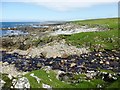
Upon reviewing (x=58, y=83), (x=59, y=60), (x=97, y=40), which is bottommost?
(x=59, y=60)

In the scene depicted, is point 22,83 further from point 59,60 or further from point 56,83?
point 59,60

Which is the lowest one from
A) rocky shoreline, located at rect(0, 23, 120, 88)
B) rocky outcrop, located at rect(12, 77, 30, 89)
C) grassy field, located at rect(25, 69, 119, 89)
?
rocky shoreline, located at rect(0, 23, 120, 88)

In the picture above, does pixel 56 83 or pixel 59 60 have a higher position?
pixel 56 83

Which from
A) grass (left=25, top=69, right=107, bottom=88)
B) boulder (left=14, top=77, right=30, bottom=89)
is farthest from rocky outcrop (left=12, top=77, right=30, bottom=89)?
grass (left=25, top=69, right=107, bottom=88)

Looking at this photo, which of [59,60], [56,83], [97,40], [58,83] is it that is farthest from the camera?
[97,40]

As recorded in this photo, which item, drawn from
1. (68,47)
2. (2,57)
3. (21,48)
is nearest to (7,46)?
(21,48)

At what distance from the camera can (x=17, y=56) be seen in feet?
200

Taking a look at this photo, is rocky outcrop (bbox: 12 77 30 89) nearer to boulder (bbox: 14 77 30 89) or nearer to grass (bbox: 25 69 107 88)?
boulder (bbox: 14 77 30 89)

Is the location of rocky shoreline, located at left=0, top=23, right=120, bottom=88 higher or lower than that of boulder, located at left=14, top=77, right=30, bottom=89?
lower

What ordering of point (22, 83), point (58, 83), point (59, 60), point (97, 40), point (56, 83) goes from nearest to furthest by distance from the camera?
point (22, 83) < point (56, 83) < point (58, 83) < point (59, 60) < point (97, 40)

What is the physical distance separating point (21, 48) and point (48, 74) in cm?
3819

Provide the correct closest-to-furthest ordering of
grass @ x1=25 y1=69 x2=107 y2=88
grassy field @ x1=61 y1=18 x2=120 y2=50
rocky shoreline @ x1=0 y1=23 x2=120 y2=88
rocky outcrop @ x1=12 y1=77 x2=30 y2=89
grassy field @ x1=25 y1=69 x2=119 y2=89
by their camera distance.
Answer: rocky outcrop @ x1=12 y1=77 x2=30 y2=89 < grass @ x1=25 y1=69 x2=107 y2=88 < grassy field @ x1=25 y1=69 x2=119 y2=89 < rocky shoreline @ x1=0 y1=23 x2=120 y2=88 < grassy field @ x1=61 y1=18 x2=120 y2=50

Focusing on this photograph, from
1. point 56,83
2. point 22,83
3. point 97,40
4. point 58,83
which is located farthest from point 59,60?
point 22,83

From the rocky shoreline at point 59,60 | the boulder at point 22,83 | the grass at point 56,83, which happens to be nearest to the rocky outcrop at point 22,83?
the boulder at point 22,83
